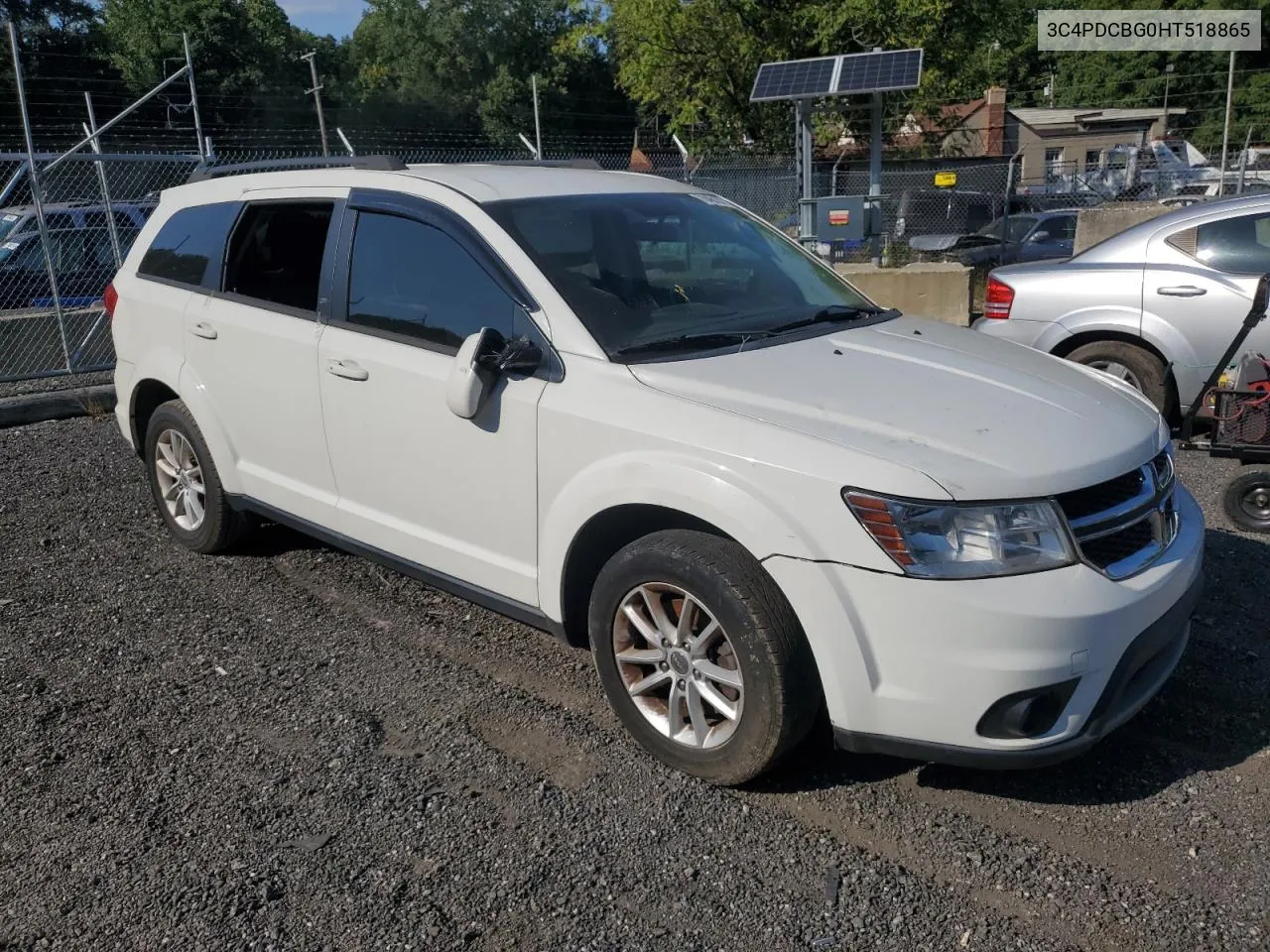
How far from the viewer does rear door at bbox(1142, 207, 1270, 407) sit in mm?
6461

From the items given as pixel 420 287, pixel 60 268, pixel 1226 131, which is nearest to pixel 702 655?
pixel 420 287

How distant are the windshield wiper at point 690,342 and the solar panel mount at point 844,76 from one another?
9.56 metres

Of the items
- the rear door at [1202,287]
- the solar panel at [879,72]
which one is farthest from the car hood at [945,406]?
the solar panel at [879,72]

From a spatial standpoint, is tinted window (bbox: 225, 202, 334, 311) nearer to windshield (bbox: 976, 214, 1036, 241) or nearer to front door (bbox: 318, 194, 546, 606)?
front door (bbox: 318, 194, 546, 606)

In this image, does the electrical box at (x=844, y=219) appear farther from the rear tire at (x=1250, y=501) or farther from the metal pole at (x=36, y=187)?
the metal pole at (x=36, y=187)

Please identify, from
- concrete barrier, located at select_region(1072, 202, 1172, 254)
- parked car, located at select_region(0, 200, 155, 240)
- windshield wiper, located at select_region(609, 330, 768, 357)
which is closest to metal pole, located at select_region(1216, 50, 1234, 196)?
concrete barrier, located at select_region(1072, 202, 1172, 254)

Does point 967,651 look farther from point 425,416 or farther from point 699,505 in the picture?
point 425,416

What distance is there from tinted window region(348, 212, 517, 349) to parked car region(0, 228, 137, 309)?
26.4 ft

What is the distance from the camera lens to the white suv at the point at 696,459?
2.77 metres

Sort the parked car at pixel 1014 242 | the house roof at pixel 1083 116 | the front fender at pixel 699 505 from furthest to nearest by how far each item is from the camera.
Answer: the house roof at pixel 1083 116 → the parked car at pixel 1014 242 → the front fender at pixel 699 505

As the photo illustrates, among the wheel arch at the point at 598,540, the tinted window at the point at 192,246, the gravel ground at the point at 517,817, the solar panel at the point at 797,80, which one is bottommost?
the gravel ground at the point at 517,817

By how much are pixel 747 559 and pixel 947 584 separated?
55cm

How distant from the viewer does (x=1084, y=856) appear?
2.88 m

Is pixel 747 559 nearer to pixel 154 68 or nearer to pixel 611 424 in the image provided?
pixel 611 424
